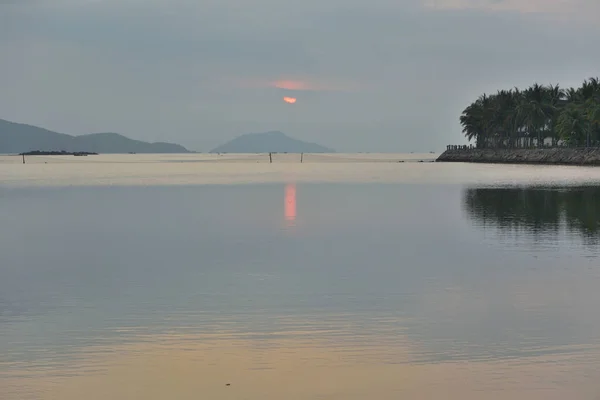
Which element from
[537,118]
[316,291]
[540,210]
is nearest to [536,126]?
[537,118]

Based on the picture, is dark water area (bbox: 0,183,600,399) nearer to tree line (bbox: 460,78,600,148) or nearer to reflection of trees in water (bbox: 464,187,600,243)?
reflection of trees in water (bbox: 464,187,600,243)

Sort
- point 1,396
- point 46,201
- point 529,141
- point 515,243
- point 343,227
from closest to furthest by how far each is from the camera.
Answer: point 1,396
point 515,243
point 343,227
point 46,201
point 529,141

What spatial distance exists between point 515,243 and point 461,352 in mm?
14066

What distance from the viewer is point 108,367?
10477 mm

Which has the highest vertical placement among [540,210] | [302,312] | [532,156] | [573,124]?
[573,124]

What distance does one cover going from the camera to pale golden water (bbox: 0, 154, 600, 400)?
32.1 feet

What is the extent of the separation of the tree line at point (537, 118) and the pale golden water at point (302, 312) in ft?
292

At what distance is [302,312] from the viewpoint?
1405 centimetres

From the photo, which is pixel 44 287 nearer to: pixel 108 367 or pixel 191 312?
pixel 191 312

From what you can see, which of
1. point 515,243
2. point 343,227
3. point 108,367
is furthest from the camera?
point 343,227

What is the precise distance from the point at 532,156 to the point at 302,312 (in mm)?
130696

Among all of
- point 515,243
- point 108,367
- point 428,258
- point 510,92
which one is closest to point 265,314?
point 108,367

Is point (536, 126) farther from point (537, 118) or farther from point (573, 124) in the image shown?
point (573, 124)

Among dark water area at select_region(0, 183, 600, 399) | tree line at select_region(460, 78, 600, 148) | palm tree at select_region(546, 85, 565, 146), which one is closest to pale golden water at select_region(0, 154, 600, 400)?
dark water area at select_region(0, 183, 600, 399)
